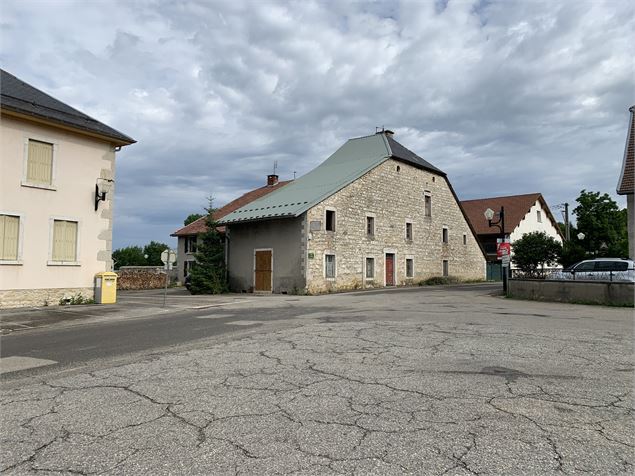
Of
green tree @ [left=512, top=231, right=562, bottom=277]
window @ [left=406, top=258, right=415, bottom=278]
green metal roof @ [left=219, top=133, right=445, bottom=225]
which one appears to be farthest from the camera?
window @ [left=406, top=258, right=415, bottom=278]

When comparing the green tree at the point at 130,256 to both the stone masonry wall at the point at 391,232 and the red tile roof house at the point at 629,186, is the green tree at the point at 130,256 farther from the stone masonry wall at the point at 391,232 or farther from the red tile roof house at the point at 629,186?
the red tile roof house at the point at 629,186

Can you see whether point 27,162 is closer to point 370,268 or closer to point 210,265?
point 210,265

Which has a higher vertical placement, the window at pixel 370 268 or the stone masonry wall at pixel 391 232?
the stone masonry wall at pixel 391 232

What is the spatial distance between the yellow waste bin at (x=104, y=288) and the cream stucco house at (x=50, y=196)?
0.30 metres

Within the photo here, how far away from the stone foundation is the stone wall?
16986 millimetres

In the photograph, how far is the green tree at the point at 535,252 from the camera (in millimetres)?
29531

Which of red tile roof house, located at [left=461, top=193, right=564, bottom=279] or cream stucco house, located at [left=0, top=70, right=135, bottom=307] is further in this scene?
red tile roof house, located at [left=461, top=193, right=564, bottom=279]

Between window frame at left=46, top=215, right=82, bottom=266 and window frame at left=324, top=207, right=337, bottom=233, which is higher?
window frame at left=324, top=207, right=337, bottom=233

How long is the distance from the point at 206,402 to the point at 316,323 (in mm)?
6426

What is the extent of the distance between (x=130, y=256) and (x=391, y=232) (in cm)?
4942

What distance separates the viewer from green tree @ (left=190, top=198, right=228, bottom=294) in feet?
88.0

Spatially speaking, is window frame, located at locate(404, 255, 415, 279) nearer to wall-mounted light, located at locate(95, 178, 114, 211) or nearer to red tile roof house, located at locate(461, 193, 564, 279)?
red tile roof house, located at locate(461, 193, 564, 279)

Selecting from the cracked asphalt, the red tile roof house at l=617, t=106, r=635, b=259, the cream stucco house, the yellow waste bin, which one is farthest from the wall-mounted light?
the red tile roof house at l=617, t=106, r=635, b=259

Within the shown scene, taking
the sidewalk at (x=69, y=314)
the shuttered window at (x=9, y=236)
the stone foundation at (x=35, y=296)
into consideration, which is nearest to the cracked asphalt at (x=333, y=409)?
the sidewalk at (x=69, y=314)
